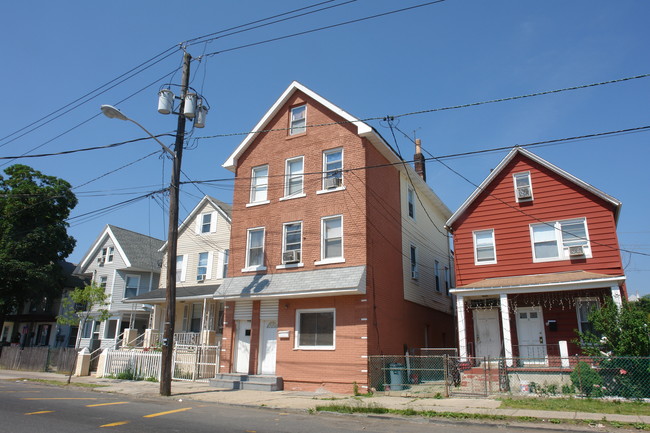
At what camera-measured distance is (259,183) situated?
21.7 meters

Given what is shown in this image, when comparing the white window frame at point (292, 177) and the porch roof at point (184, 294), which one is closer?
the white window frame at point (292, 177)

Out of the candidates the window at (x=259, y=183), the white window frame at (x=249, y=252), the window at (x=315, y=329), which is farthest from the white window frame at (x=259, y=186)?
the window at (x=315, y=329)

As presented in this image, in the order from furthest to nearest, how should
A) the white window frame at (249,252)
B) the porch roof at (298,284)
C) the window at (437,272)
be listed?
the window at (437,272) < the white window frame at (249,252) < the porch roof at (298,284)

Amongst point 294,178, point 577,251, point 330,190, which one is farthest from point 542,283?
point 294,178

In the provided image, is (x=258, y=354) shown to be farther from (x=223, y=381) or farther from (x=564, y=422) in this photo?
(x=564, y=422)

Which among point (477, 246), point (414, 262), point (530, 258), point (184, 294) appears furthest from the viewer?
point (184, 294)

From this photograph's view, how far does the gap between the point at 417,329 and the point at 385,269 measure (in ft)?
16.0

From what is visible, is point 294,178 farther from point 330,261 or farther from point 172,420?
point 172,420

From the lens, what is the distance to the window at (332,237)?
18.7 m

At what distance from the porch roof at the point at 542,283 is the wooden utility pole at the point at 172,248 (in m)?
11.0

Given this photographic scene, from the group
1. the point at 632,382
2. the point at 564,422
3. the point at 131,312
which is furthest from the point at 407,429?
the point at 131,312

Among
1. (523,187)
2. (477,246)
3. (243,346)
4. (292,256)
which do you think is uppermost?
(523,187)

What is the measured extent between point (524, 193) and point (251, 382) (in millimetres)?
13789

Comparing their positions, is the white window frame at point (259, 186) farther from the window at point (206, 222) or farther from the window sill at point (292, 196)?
the window at point (206, 222)
